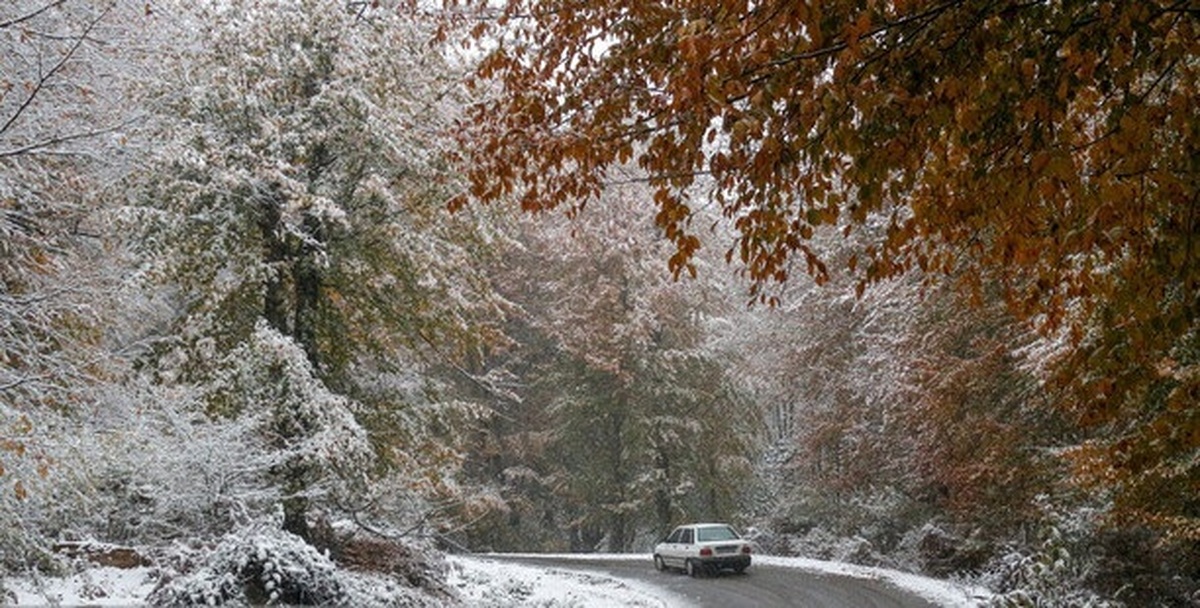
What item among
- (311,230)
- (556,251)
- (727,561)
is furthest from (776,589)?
(556,251)

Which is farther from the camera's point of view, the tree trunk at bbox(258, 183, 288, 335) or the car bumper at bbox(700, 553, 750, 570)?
the car bumper at bbox(700, 553, 750, 570)

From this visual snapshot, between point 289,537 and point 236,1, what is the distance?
832cm

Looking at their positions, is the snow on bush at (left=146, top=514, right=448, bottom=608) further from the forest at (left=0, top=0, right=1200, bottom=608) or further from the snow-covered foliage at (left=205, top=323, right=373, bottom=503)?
the snow-covered foliage at (left=205, top=323, right=373, bottom=503)

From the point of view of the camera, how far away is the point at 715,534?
968 inches

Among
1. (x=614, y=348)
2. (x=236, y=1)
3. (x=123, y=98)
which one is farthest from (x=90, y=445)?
(x=614, y=348)

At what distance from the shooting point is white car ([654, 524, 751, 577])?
78.6 ft

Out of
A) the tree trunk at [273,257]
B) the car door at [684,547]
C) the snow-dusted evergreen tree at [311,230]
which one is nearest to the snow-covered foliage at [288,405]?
the snow-dusted evergreen tree at [311,230]

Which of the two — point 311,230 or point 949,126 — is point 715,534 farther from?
point 949,126

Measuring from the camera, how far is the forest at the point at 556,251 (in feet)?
14.9

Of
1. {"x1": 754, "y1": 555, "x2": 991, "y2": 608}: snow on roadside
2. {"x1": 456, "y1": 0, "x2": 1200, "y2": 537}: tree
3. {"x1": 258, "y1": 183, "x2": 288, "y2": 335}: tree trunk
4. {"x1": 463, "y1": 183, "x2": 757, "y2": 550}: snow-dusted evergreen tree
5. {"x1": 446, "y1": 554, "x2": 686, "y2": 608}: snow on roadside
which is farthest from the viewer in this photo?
{"x1": 463, "y1": 183, "x2": 757, "y2": 550}: snow-dusted evergreen tree

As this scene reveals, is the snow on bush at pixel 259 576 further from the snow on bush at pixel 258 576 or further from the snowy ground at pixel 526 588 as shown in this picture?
the snowy ground at pixel 526 588

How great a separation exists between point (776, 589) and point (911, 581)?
3.35 meters

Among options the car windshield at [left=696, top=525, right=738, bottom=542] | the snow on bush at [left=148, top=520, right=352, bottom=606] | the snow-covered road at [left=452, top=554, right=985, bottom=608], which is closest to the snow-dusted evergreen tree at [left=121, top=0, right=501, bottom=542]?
the snow on bush at [left=148, top=520, right=352, bottom=606]

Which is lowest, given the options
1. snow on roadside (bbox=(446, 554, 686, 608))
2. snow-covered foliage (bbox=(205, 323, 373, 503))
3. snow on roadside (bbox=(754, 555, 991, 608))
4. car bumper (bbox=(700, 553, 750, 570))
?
snow on roadside (bbox=(446, 554, 686, 608))
